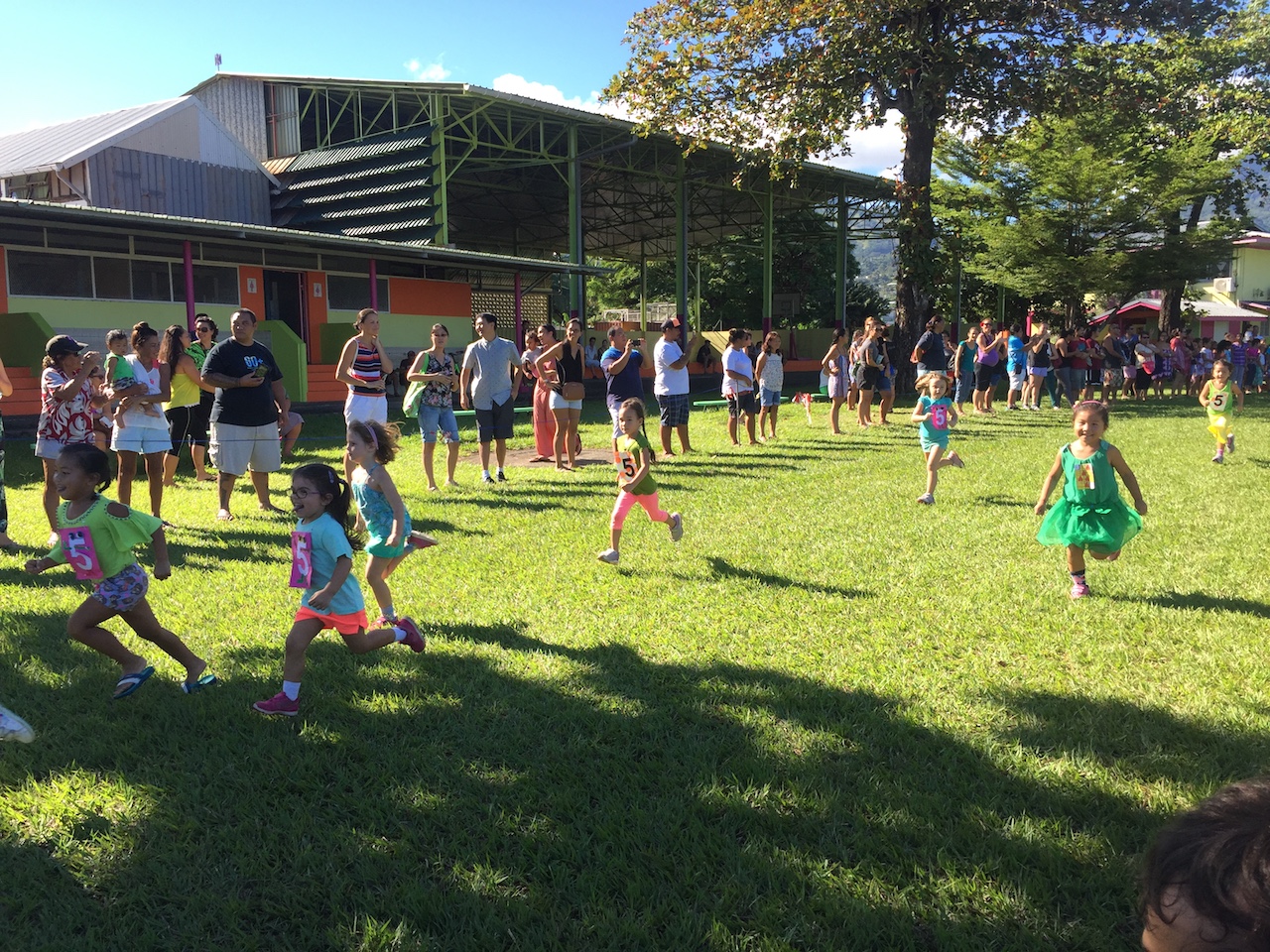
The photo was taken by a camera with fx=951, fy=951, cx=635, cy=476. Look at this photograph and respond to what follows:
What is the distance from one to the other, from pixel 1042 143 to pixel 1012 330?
1224cm

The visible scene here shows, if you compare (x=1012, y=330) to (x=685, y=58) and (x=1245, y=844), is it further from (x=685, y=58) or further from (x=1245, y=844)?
(x=1245, y=844)

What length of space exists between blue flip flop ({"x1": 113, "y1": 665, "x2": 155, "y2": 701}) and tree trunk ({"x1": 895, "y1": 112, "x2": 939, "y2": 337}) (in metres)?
19.5

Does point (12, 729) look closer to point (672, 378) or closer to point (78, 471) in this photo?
point (78, 471)

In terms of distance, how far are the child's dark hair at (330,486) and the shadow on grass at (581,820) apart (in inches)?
33.5

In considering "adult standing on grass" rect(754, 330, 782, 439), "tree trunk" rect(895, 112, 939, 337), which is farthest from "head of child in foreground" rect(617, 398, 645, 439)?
"tree trunk" rect(895, 112, 939, 337)

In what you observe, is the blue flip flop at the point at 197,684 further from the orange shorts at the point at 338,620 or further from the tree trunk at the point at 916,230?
the tree trunk at the point at 916,230

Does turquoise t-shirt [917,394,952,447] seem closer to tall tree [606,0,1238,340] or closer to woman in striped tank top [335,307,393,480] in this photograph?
woman in striped tank top [335,307,393,480]

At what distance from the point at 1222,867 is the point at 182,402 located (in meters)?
11.1

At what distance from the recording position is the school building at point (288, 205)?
18750mm

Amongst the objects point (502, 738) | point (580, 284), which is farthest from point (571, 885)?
point (580, 284)

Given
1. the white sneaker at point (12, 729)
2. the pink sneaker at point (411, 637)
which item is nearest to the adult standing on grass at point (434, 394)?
the pink sneaker at point (411, 637)

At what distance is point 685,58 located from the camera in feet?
66.2

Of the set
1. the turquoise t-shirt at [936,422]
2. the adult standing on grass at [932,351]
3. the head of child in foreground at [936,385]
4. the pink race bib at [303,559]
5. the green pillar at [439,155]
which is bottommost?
the pink race bib at [303,559]

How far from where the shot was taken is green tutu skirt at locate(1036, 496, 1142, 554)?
5.99m
